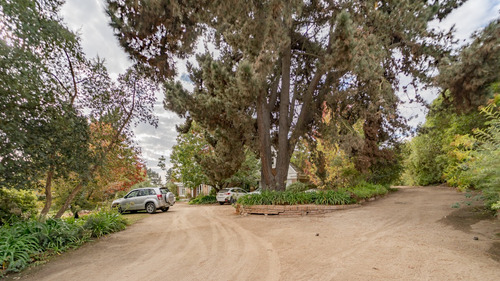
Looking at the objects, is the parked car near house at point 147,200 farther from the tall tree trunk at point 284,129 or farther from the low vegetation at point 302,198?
the tall tree trunk at point 284,129

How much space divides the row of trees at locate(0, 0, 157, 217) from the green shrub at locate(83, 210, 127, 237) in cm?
108

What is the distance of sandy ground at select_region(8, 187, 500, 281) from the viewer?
313 centimetres

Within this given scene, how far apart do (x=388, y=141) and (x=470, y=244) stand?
1041 centimetres

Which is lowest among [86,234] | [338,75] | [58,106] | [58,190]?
[86,234]

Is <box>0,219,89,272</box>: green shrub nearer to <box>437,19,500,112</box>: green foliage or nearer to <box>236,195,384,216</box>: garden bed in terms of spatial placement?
<box>236,195,384,216</box>: garden bed

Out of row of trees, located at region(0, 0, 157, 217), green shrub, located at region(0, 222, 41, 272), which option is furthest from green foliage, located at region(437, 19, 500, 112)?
green shrub, located at region(0, 222, 41, 272)

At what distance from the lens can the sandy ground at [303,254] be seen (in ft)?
10.3

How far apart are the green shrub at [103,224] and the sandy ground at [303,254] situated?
440mm

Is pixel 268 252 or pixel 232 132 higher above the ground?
pixel 232 132

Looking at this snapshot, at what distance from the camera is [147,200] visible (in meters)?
12.4

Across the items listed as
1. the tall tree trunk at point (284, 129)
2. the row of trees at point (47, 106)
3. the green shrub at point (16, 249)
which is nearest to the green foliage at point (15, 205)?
the row of trees at point (47, 106)

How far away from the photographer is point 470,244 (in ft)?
13.1

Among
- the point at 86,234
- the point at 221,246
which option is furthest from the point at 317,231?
the point at 86,234

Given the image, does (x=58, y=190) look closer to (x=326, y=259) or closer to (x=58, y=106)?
(x=58, y=106)
